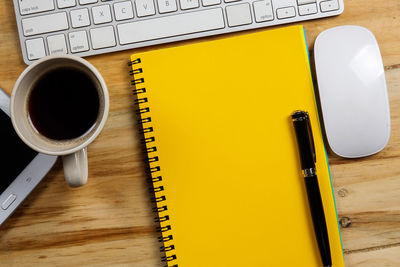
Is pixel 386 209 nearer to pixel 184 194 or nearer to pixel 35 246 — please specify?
pixel 184 194

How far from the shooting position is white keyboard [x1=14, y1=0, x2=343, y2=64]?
469 millimetres

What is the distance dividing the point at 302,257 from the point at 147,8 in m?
0.41

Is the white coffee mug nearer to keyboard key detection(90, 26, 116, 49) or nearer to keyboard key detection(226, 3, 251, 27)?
keyboard key detection(90, 26, 116, 49)

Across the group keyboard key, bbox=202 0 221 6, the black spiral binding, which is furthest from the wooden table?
keyboard key, bbox=202 0 221 6

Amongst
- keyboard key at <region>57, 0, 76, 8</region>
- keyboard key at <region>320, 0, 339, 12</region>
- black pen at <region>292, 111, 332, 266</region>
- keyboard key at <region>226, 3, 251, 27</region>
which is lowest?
black pen at <region>292, 111, 332, 266</region>

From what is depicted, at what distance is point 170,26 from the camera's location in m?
0.47

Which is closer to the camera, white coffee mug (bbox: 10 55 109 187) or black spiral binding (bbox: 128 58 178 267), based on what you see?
white coffee mug (bbox: 10 55 109 187)

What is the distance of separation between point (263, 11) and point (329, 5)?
0.09 meters

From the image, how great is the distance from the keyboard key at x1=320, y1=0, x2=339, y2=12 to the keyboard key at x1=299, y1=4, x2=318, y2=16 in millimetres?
11

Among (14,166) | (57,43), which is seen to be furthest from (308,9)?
(14,166)

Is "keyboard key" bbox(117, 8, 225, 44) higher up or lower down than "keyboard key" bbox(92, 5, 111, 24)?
lower down

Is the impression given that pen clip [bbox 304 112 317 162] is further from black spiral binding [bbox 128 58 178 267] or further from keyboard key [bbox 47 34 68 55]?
keyboard key [bbox 47 34 68 55]

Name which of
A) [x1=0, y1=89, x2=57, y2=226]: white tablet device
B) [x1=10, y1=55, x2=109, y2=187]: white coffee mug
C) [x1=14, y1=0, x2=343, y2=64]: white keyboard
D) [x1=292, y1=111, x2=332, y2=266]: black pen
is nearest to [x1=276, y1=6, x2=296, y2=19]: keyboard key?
[x1=14, y1=0, x2=343, y2=64]: white keyboard

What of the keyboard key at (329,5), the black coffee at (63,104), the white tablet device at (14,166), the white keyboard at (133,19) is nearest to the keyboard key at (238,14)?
the white keyboard at (133,19)
